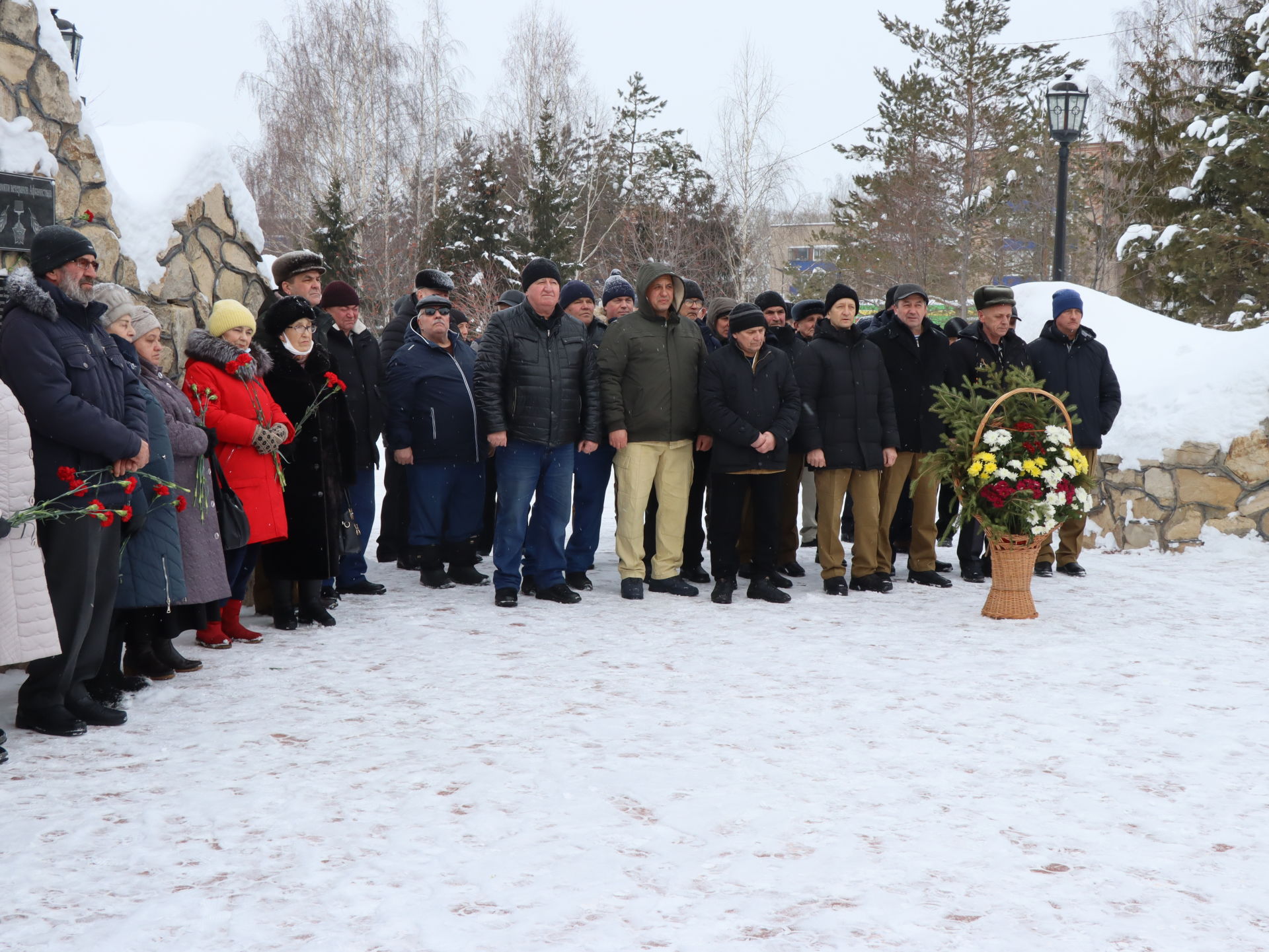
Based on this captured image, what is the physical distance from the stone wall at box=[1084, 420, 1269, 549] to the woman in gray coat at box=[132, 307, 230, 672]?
21.3 ft

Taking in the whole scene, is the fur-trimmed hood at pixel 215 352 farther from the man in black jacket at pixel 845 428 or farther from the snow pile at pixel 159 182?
the man in black jacket at pixel 845 428

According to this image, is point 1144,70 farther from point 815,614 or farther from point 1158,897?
point 1158,897

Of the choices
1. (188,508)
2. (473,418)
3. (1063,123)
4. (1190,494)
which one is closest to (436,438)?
(473,418)

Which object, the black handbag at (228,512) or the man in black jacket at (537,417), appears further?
the man in black jacket at (537,417)

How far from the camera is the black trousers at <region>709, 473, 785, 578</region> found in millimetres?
6715

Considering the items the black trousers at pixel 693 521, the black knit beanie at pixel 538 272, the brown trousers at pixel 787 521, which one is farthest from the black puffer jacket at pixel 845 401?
the black knit beanie at pixel 538 272

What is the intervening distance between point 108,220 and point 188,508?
169cm

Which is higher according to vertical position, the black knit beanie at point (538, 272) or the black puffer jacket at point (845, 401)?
the black knit beanie at point (538, 272)

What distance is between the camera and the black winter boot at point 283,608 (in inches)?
232

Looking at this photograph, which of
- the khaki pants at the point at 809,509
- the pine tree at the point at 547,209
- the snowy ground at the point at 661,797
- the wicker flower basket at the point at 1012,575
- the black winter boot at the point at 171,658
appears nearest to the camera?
the snowy ground at the point at 661,797

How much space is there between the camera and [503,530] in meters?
6.59

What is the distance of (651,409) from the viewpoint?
22.0ft

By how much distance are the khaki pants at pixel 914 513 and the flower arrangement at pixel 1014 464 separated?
0.57 metres

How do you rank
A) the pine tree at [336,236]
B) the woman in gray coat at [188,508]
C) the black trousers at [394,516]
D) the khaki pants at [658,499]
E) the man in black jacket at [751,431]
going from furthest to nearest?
the pine tree at [336,236] → the black trousers at [394,516] → the khaki pants at [658,499] → the man in black jacket at [751,431] → the woman in gray coat at [188,508]
